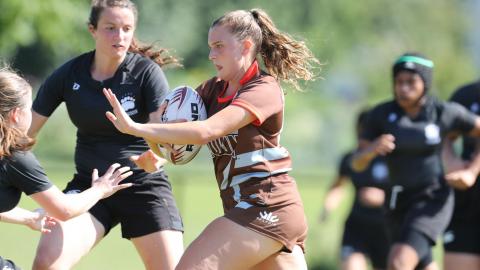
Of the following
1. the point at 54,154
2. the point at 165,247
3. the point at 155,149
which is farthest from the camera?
the point at 54,154

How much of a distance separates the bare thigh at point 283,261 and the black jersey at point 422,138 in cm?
241

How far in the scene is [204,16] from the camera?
38094 mm

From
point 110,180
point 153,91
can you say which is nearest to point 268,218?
point 110,180

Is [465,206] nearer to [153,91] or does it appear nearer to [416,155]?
[416,155]

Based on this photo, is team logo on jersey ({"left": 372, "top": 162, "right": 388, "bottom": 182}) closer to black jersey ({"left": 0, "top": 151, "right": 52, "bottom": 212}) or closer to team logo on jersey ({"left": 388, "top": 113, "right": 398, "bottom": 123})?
team logo on jersey ({"left": 388, "top": 113, "right": 398, "bottom": 123})

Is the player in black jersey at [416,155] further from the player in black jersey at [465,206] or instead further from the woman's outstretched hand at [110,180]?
the woman's outstretched hand at [110,180]

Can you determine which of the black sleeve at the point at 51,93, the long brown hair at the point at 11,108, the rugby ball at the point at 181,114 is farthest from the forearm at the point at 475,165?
the long brown hair at the point at 11,108

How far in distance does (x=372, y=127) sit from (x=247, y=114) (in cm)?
281

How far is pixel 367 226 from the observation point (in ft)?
27.6

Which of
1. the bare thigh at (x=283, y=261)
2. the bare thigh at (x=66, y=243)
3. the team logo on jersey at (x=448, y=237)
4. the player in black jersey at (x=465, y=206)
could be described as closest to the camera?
the bare thigh at (x=283, y=261)

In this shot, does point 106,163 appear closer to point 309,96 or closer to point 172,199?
point 172,199

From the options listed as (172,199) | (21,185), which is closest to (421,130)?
(172,199)

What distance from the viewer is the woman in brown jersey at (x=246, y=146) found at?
491cm

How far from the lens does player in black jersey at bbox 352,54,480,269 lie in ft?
23.6
